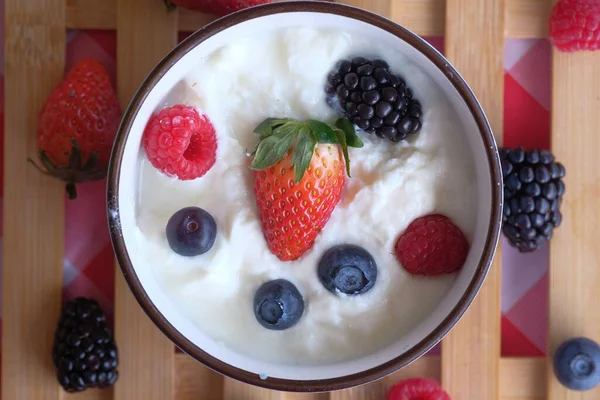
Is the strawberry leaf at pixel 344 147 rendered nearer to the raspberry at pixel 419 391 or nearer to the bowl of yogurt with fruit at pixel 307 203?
the bowl of yogurt with fruit at pixel 307 203

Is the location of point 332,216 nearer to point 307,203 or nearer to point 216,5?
point 307,203

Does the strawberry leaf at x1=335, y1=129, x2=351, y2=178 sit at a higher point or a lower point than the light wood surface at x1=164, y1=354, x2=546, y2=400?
higher

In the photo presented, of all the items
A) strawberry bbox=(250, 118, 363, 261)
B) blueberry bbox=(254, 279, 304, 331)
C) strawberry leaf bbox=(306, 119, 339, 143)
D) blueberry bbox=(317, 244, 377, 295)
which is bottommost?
blueberry bbox=(254, 279, 304, 331)

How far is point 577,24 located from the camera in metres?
1.05

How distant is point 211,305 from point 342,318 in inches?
7.8

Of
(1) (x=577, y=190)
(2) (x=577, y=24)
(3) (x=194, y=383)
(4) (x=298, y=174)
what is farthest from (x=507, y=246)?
(3) (x=194, y=383)

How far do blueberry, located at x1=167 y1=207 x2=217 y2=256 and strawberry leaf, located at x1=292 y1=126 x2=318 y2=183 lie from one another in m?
0.15

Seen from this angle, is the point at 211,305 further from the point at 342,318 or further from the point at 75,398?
the point at 75,398

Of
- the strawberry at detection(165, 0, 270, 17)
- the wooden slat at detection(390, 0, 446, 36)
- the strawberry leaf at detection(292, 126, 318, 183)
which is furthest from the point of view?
the wooden slat at detection(390, 0, 446, 36)

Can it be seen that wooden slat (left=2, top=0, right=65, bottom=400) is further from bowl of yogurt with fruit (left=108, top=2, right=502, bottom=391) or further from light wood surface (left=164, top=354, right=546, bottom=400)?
bowl of yogurt with fruit (left=108, top=2, right=502, bottom=391)

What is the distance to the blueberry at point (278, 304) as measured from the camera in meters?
0.88

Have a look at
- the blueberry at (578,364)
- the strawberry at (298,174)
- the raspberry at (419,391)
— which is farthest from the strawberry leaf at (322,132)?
the blueberry at (578,364)

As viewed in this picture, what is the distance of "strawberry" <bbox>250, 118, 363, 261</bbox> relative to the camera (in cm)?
86

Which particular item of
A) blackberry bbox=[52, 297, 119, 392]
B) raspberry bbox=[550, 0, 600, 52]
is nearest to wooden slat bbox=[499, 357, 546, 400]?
raspberry bbox=[550, 0, 600, 52]
